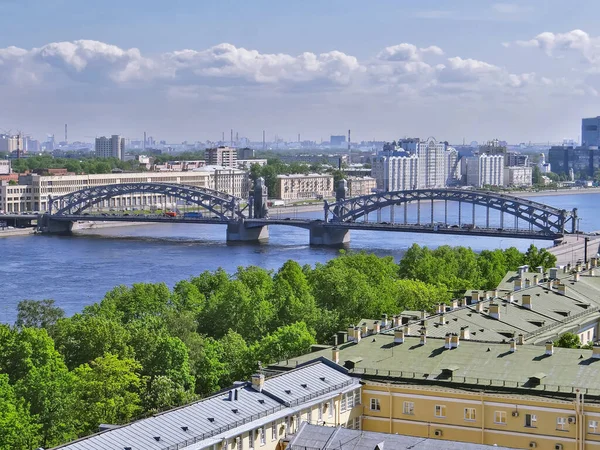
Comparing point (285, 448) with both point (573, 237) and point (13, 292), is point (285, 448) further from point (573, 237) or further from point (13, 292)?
point (573, 237)

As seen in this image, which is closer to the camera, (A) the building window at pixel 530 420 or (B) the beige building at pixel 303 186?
(A) the building window at pixel 530 420

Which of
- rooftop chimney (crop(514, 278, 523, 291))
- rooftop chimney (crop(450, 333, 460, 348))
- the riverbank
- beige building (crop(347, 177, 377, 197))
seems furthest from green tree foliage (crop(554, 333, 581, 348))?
A: beige building (crop(347, 177, 377, 197))

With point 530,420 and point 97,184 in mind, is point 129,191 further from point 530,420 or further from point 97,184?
point 530,420

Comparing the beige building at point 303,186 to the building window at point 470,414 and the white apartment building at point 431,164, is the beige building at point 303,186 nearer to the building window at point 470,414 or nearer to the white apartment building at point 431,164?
the white apartment building at point 431,164

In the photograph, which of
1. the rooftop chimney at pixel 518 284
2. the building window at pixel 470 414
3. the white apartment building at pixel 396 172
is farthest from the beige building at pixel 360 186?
the building window at pixel 470 414

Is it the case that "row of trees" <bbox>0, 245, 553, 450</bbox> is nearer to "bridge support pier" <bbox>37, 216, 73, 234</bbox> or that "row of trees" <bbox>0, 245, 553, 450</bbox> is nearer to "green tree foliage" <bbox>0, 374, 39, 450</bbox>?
"green tree foliage" <bbox>0, 374, 39, 450</bbox>

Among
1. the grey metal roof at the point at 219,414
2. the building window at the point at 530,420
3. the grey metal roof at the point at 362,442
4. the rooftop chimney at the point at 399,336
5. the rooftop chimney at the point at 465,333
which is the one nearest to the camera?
the grey metal roof at the point at 362,442
